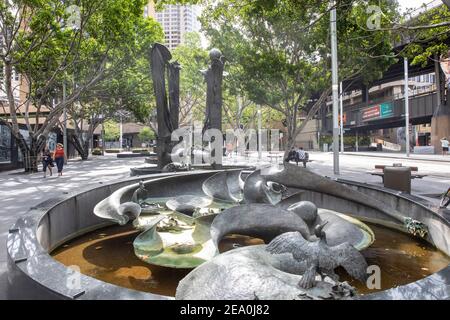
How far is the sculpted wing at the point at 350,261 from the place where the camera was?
3.02 meters

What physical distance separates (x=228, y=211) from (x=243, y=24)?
54.0 ft

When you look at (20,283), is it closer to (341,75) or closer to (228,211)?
(228,211)

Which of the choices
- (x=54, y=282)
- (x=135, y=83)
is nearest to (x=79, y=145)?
(x=135, y=83)

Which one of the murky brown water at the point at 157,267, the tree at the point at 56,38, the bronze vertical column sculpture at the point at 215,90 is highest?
the tree at the point at 56,38

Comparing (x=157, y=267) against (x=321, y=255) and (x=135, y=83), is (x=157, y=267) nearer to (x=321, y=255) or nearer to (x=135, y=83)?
(x=321, y=255)

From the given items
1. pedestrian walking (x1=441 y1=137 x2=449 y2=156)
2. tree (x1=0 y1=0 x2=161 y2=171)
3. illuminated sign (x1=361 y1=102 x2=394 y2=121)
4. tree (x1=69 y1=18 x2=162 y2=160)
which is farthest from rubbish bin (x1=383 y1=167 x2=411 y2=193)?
illuminated sign (x1=361 y1=102 x2=394 y2=121)

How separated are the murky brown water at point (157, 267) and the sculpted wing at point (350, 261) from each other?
2.62ft

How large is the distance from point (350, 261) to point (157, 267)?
7.79 ft

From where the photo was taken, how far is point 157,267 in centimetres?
445

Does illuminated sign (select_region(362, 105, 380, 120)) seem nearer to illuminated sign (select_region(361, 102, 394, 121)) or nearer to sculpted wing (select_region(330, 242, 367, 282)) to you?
illuminated sign (select_region(361, 102, 394, 121))

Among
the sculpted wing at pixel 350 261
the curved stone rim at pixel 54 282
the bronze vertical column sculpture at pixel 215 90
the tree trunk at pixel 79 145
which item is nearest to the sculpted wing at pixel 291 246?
the sculpted wing at pixel 350 261

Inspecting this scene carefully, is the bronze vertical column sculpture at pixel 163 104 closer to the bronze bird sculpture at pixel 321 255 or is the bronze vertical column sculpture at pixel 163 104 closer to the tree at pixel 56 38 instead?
the tree at pixel 56 38
